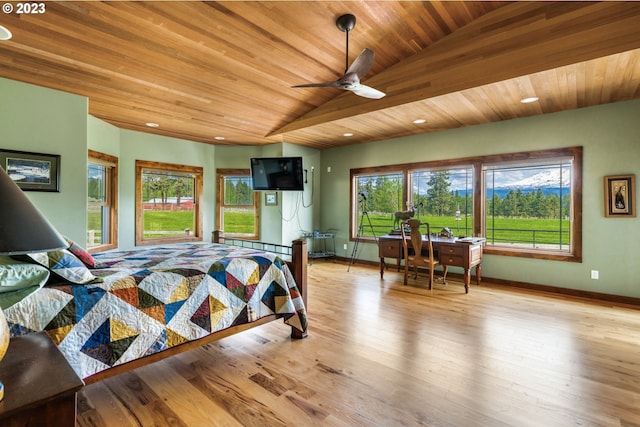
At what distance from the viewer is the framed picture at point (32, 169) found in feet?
10.7

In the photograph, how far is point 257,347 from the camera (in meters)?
2.59

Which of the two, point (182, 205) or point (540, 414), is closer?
point (540, 414)

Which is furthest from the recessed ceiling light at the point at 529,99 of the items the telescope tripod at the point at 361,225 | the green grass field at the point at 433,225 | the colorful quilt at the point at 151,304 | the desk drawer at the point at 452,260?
the colorful quilt at the point at 151,304

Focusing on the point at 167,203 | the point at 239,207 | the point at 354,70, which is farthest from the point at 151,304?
the point at 239,207

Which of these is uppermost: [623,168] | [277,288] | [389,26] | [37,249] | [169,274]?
[389,26]

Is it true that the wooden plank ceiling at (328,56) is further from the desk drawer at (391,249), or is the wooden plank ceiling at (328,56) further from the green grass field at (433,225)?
the desk drawer at (391,249)

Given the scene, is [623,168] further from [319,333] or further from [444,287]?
[319,333]

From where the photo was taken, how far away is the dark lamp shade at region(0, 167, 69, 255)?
807 millimetres

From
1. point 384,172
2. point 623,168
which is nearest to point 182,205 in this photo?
point 384,172

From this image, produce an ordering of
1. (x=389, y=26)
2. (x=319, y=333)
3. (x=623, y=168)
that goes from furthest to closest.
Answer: (x=623, y=168)
(x=389, y=26)
(x=319, y=333)

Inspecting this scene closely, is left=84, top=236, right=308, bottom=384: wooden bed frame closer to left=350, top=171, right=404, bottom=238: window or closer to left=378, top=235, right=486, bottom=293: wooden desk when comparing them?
left=378, top=235, right=486, bottom=293: wooden desk

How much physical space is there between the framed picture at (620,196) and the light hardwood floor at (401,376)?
1265 millimetres

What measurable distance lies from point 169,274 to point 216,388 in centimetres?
82

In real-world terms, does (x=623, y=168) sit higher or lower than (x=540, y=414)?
higher
